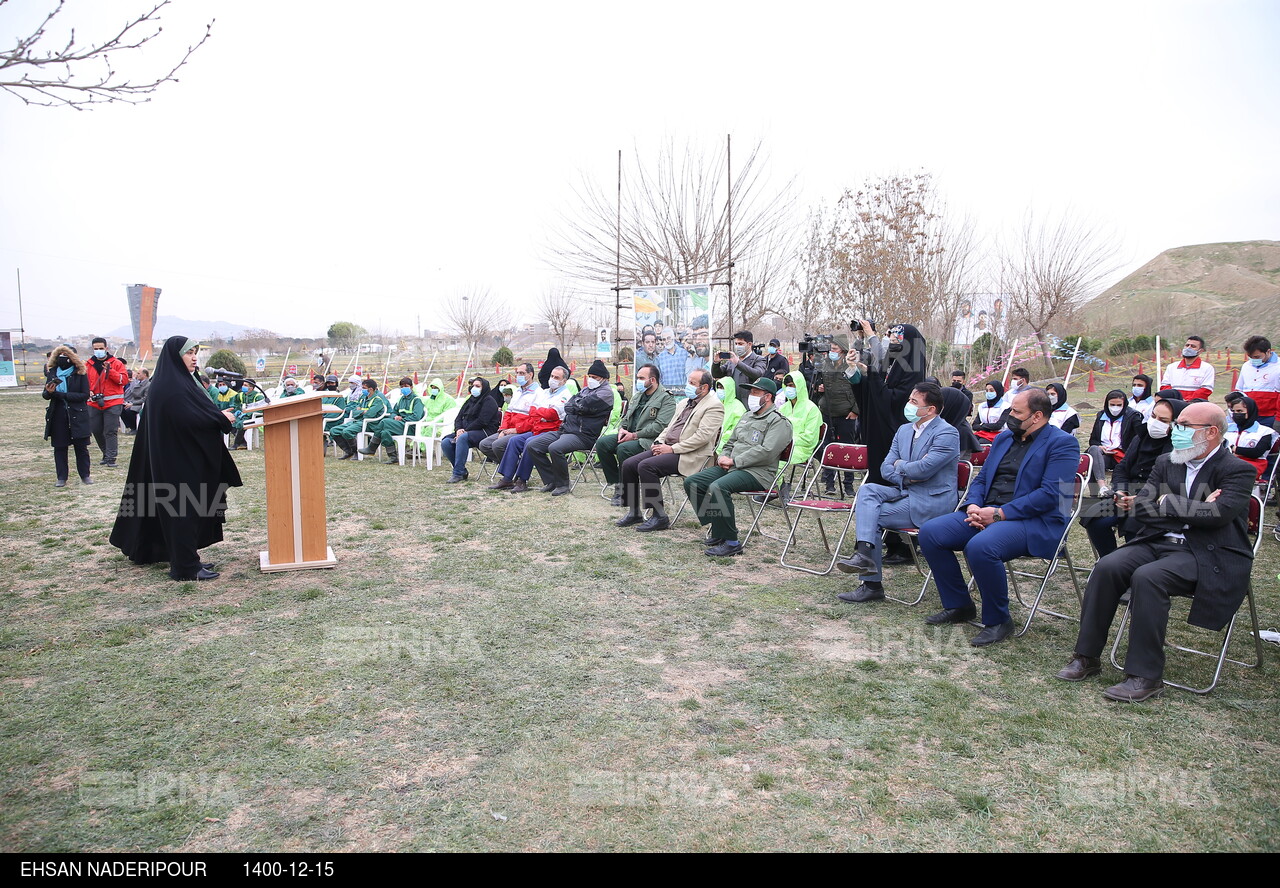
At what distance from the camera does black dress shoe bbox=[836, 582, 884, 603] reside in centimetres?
561

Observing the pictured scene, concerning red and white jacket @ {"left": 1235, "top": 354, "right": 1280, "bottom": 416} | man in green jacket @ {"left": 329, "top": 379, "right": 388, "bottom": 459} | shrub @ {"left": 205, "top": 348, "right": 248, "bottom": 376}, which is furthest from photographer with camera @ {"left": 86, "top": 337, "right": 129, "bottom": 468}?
shrub @ {"left": 205, "top": 348, "right": 248, "bottom": 376}

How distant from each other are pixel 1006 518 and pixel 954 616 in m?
0.71

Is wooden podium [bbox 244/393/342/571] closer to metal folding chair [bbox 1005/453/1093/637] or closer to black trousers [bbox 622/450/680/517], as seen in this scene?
black trousers [bbox 622/450/680/517]

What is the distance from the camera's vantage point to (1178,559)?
13.5 ft

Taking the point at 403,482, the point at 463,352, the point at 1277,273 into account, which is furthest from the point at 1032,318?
the point at 1277,273

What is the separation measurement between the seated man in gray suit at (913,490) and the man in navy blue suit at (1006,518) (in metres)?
0.34

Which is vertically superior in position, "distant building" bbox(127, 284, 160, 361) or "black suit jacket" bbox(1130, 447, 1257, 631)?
"distant building" bbox(127, 284, 160, 361)

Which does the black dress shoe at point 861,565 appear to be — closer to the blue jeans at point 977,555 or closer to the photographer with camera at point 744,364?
the blue jeans at point 977,555

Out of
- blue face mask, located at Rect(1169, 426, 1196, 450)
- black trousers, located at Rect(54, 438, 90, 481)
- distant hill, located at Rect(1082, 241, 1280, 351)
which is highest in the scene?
distant hill, located at Rect(1082, 241, 1280, 351)

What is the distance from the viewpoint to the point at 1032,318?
23.7 metres

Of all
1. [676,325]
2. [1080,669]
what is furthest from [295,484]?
[676,325]

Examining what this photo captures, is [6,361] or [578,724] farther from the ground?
[6,361]

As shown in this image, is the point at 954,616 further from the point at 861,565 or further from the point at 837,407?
the point at 837,407

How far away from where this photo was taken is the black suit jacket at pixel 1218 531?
13.1ft
